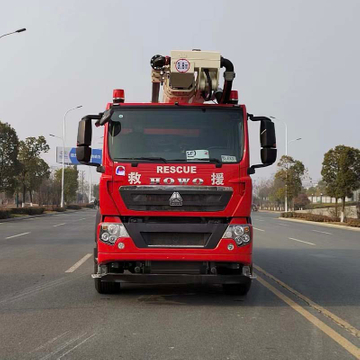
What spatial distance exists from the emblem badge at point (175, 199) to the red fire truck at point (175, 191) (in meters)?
0.01

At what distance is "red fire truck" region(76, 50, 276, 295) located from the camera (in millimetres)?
6004

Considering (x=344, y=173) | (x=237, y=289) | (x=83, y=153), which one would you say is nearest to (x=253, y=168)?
(x=237, y=289)

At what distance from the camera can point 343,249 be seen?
46.8ft

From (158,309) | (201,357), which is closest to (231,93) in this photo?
(158,309)

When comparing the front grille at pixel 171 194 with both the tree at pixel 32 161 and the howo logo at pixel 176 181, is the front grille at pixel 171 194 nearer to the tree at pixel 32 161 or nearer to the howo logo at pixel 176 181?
the howo logo at pixel 176 181

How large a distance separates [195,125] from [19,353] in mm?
3727

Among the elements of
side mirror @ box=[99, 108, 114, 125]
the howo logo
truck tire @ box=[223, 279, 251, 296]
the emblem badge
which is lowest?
truck tire @ box=[223, 279, 251, 296]

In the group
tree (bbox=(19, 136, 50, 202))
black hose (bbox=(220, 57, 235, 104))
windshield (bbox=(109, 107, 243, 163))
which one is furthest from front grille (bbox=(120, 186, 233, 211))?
tree (bbox=(19, 136, 50, 202))

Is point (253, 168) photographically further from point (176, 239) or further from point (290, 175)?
point (290, 175)

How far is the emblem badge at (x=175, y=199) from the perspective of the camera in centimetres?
605

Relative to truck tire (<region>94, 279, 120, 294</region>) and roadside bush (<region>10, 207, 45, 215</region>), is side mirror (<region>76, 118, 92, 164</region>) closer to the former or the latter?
truck tire (<region>94, 279, 120, 294</region>)

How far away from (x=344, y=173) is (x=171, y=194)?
30.1 metres

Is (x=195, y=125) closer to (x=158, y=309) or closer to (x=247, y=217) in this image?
(x=247, y=217)

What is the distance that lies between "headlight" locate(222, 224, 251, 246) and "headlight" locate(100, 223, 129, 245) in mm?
1336
